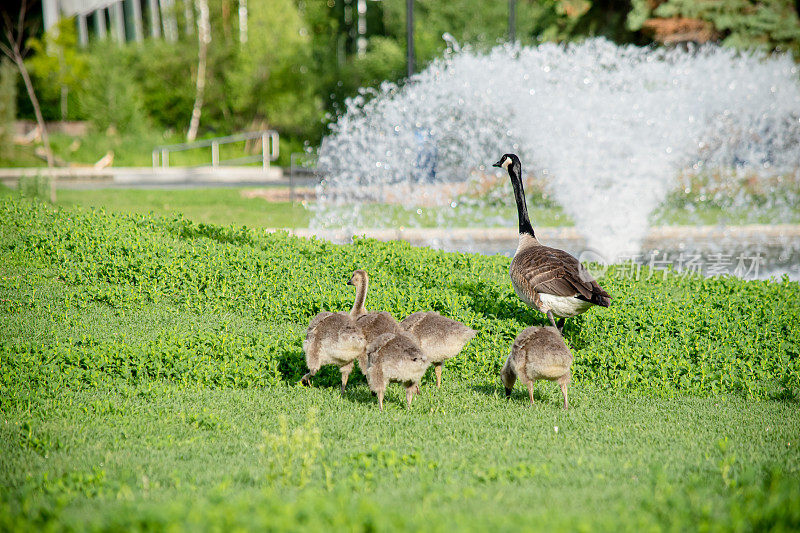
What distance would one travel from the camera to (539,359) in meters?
5.77

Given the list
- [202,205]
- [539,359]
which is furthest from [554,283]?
[202,205]

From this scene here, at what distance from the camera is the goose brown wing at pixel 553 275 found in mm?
6438

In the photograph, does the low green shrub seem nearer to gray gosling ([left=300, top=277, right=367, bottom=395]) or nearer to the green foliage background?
gray gosling ([left=300, top=277, right=367, bottom=395])

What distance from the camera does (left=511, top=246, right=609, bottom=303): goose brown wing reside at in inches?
253

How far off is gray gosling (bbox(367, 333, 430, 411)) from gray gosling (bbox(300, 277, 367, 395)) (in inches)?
6.7

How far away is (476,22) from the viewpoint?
35.5 meters

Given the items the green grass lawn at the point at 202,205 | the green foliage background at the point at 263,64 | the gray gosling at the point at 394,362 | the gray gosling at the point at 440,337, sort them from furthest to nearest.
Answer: the green foliage background at the point at 263,64 → the green grass lawn at the point at 202,205 → the gray gosling at the point at 440,337 → the gray gosling at the point at 394,362

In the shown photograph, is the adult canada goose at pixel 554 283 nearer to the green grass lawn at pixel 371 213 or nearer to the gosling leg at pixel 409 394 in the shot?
the gosling leg at pixel 409 394

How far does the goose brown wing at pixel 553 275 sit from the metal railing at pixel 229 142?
81.4 ft

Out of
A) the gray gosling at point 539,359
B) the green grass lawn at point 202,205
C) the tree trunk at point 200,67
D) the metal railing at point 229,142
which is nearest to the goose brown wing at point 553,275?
the gray gosling at point 539,359

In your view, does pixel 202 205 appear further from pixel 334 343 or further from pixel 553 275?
pixel 553 275

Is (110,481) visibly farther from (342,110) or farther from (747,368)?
(342,110)

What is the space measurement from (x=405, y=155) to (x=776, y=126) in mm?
8311

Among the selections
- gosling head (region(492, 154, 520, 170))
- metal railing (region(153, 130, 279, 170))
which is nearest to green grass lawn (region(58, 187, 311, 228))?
gosling head (region(492, 154, 520, 170))
